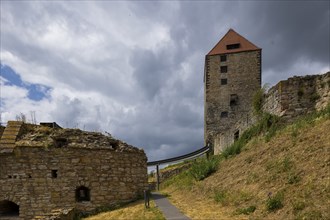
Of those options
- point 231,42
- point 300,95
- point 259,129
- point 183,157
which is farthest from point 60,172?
point 231,42

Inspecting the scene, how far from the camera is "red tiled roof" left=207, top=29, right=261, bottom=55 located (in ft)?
127

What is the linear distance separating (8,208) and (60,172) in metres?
2.58

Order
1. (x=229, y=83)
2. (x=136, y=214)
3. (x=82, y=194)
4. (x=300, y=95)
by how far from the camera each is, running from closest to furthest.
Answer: (x=136, y=214), (x=82, y=194), (x=300, y=95), (x=229, y=83)

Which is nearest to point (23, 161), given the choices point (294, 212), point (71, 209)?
point (71, 209)

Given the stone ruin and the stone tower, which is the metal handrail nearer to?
the stone tower

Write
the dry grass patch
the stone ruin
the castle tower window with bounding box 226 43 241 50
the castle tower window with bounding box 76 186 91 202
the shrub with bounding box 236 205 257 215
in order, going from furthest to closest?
the castle tower window with bounding box 226 43 241 50
the castle tower window with bounding box 76 186 91 202
the stone ruin
the dry grass patch
the shrub with bounding box 236 205 257 215

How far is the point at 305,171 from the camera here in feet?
26.4

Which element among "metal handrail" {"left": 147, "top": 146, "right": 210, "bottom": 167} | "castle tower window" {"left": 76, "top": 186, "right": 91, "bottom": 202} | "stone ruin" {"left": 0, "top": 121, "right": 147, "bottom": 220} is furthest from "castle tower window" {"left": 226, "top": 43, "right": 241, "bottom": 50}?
"castle tower window" {"left": 76, "top": 186, "right": 91, "bottom": 202}

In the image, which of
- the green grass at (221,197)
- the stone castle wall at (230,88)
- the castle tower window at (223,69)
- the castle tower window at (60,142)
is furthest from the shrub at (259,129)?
the castle tower window at (223,69)

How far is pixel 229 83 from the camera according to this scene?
37.3 m

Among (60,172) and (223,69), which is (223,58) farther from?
(60,172)

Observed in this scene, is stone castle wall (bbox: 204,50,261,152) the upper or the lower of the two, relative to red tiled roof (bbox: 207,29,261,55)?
lower

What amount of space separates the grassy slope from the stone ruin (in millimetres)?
2670

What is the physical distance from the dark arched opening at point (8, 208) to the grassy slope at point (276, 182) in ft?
20.3
